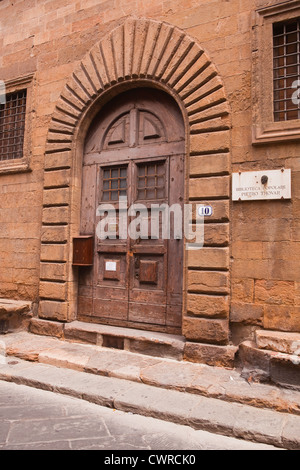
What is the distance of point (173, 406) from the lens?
133 inches

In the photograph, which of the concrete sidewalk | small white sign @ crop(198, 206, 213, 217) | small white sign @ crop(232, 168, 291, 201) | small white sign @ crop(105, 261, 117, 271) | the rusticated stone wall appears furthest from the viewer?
small white sign @ crop(105, 261, 117, 271)

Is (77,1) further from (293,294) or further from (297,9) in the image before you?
(293,294)

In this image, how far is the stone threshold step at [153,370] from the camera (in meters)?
3.51

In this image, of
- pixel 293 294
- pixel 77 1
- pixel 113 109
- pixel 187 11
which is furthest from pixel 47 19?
pixel 293 294

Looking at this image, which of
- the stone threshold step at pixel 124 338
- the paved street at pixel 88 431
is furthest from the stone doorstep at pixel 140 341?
the paved street at pixel 88 431

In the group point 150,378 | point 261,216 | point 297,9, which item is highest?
A: point 297,9

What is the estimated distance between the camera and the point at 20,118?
22.0 ft

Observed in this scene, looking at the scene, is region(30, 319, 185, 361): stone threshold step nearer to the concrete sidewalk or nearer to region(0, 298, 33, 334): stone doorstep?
the concrete sidewalk

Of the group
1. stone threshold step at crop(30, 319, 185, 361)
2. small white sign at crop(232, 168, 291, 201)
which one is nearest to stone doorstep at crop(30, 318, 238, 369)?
stone threshold step at crop(30, 319, 185, 361)

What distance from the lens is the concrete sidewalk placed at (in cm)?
309

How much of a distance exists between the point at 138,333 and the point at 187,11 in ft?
14.8

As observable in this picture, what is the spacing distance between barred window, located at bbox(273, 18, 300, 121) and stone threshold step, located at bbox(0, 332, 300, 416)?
10.4 ft

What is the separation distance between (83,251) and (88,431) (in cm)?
297

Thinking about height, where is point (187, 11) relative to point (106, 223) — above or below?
above
